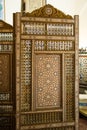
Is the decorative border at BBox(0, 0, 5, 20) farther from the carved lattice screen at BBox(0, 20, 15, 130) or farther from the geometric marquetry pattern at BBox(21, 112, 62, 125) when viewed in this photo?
the geometric marquetry pattern at BBox(21, 112, 62, 125)

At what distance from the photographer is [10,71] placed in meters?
3.09

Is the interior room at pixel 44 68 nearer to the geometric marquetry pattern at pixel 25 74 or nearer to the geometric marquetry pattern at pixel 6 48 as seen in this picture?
the geometric marquetry pattern at pixel 25 74

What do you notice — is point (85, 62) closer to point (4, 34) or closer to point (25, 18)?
point (4, 34)

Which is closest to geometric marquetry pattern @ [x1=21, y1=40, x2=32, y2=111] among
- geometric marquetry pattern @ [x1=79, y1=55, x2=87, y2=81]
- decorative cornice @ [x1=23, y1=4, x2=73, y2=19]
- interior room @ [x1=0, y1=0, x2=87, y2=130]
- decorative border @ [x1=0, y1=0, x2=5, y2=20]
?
interior room @ [x1=0, y1=0, x2=87, y2=130]

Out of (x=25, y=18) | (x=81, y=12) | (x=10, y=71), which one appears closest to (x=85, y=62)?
(x=81, y=12)

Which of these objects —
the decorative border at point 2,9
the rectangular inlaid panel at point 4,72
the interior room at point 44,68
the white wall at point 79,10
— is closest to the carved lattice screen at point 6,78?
the rectangular inlaid panel at point 4,72

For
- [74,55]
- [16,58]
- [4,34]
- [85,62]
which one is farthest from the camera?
[85,62]

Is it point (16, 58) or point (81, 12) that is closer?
point (16, 58)

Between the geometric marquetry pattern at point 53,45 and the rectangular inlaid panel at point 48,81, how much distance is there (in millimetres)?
73

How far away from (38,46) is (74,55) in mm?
372

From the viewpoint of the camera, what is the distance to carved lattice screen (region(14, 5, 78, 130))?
2309 mm

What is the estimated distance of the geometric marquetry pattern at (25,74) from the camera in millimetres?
2320

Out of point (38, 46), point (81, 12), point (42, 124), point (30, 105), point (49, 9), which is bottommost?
point (42, 124)

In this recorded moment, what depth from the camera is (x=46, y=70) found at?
238 centimetres
